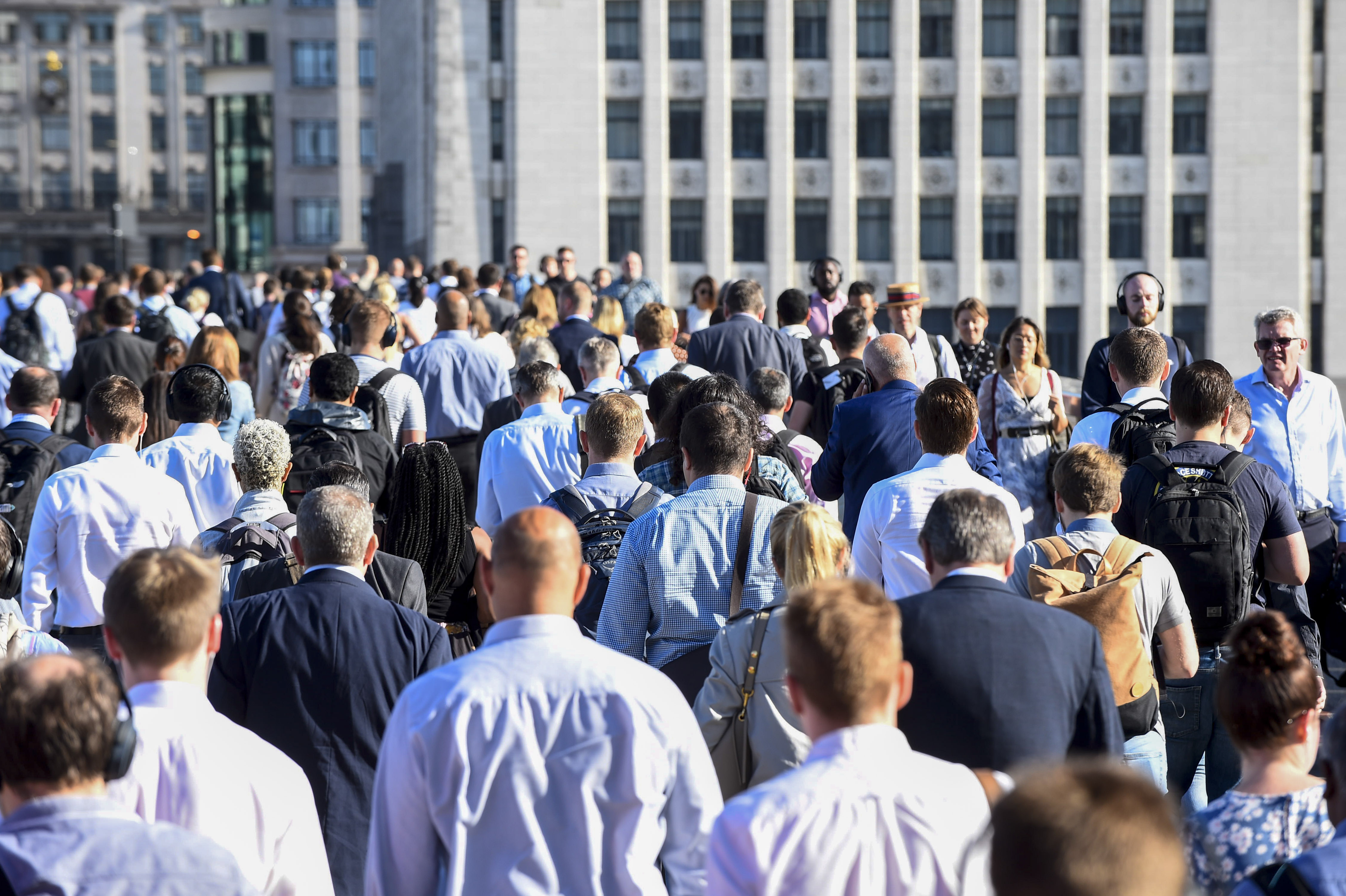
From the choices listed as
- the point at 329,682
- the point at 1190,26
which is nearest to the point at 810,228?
the point at 1190,26

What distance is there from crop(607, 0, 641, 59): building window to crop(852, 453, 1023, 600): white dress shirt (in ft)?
152

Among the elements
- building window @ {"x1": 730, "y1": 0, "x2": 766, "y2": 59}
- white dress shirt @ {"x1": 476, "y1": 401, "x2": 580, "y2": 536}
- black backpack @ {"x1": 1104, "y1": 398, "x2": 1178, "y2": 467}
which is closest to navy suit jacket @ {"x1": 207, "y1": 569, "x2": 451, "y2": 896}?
white dress shirt @ {"x1": 476, "y1": 401, "x2": 580, "y2": 536}

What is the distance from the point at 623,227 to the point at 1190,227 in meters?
18.8

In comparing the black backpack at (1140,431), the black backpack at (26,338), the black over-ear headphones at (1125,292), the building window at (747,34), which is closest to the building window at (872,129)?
the building window at (747,34)

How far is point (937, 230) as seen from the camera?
52.1m

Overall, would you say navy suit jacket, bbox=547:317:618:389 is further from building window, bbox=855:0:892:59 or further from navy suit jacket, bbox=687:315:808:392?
building window, bbox=855:0:892:59

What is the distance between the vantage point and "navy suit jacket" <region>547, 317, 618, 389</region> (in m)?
13.2

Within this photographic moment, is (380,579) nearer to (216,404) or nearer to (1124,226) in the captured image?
(216,404)

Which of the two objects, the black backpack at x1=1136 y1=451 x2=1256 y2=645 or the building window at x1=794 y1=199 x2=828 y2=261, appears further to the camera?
the building window at x1=794 y1=199 x2=828 y2=261

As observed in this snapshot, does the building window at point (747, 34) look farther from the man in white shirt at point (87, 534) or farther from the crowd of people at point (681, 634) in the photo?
the man in white shirt at point (87, 534)

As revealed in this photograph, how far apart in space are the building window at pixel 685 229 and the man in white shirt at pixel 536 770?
159ft

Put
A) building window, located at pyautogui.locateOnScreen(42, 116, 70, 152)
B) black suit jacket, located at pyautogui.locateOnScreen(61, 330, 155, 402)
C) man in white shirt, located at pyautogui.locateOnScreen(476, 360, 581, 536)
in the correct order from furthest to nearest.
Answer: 1. building window, located at pyautogui.locateOnScreen(42, 116, 70, 152)
2. black suit jacket, located at pyautogui.locateOnScreen(61, 330, 155, 402)
3. man in white shirt, located at pyautogui.locateOnScreen(476, 360, 581, 536)

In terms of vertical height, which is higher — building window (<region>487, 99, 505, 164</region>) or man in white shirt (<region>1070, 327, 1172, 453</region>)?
building window (<region>487, 99, 505, 164</region>)

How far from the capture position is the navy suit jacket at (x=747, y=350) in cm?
1184
